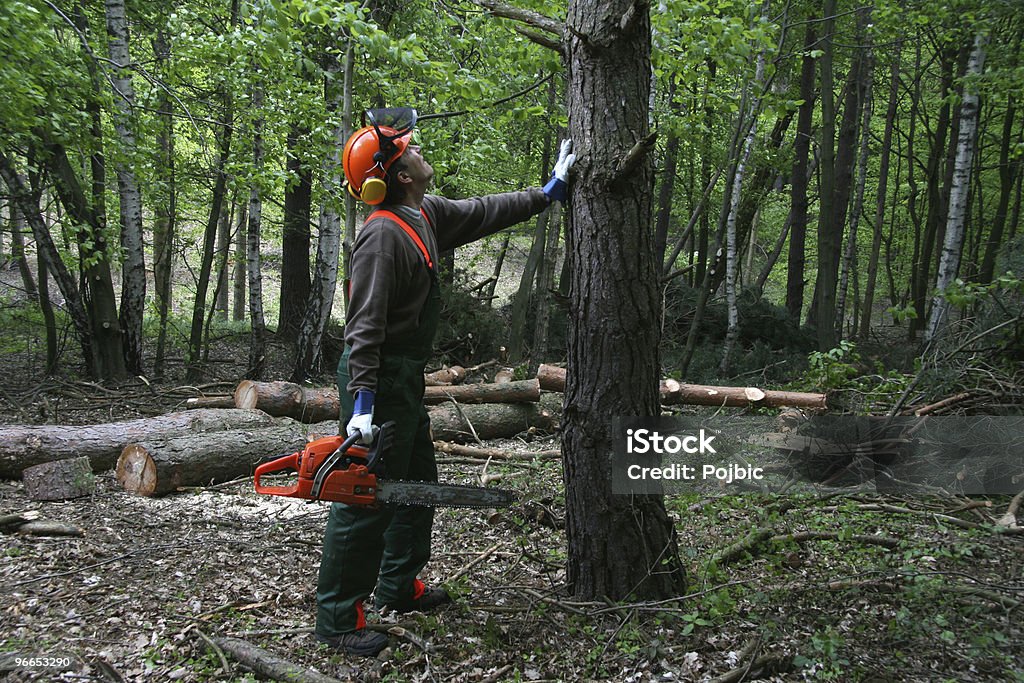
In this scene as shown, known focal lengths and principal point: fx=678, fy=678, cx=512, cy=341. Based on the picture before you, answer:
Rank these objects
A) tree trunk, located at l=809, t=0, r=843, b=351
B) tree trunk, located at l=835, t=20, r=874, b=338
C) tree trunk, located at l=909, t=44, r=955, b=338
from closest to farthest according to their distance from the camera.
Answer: tree trunk, located at l=809, t=0, r=843, b=351 → tree trunk, located at l=835, t=20, r=874, b=338 → tree trunk, located at l=909, t=44, r=955, b=338

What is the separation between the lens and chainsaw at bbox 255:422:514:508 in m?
3.04

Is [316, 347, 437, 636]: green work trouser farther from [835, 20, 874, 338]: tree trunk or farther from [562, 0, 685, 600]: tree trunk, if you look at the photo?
[835, 20, 874, 338]: tree trunk

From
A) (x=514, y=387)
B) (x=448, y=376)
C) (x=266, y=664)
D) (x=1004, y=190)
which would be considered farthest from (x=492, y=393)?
(x=1004, y=190)

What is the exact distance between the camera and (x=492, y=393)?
316 inches

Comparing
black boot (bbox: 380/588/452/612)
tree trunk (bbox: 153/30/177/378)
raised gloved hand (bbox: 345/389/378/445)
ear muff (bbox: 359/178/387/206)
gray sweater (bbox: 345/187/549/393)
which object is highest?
tree trunk (bbox: 153/30/177/378)

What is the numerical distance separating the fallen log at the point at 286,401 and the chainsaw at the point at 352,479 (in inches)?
164

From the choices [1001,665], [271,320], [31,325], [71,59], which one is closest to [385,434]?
[1001,665]

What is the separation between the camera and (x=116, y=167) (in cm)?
888

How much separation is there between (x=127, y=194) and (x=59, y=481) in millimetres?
5218

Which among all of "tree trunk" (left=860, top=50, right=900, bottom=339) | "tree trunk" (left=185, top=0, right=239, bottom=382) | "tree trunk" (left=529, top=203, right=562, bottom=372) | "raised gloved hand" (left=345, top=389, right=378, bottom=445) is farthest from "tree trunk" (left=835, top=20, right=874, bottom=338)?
"raised gloved hand" (left=345, top=389, right=378, bottom=445)

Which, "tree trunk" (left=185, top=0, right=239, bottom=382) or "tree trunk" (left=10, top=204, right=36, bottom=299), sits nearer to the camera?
"tree trunk" (left=10, top=204, right=36, bottom=299)

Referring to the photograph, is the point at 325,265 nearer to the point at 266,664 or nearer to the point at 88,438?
the point at 88,438

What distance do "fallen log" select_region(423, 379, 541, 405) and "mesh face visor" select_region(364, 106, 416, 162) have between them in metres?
4.81
